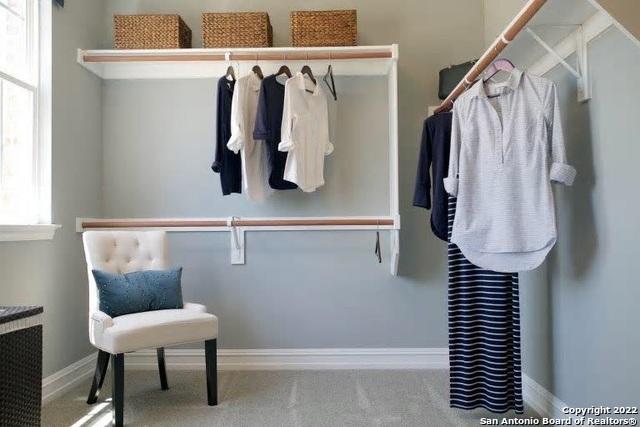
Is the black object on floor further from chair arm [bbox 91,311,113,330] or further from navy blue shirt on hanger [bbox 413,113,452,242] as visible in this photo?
navy blue shirt on hanger [bbox 413,113,452,242]

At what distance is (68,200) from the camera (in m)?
2.79

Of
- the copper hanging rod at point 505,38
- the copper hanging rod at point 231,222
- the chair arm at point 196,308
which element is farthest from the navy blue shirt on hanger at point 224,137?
the copper hanging rod at point 505,38

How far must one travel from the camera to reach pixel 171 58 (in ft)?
9.61

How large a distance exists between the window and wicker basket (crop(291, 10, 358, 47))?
4.71 feet

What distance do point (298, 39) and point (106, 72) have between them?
130cm

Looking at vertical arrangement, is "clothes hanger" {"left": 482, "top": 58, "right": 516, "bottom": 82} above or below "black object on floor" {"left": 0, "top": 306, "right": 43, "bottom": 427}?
above

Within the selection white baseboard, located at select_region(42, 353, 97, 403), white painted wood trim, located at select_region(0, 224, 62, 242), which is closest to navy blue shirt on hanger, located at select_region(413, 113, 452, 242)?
white painted wood trim, located at select_region(0, 224, 62, 242)

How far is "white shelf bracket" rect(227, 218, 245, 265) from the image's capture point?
313 cm

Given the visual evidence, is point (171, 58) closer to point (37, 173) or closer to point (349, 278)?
point (37, 173)

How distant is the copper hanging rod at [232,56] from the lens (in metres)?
2.90

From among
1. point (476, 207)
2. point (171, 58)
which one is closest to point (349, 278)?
point (476, 207)

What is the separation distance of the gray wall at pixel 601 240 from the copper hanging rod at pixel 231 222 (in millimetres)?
1132

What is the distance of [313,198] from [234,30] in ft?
3.77

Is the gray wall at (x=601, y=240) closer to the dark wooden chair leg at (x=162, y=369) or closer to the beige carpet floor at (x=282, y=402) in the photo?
the beige carpet floor at (x=282, y=402)
